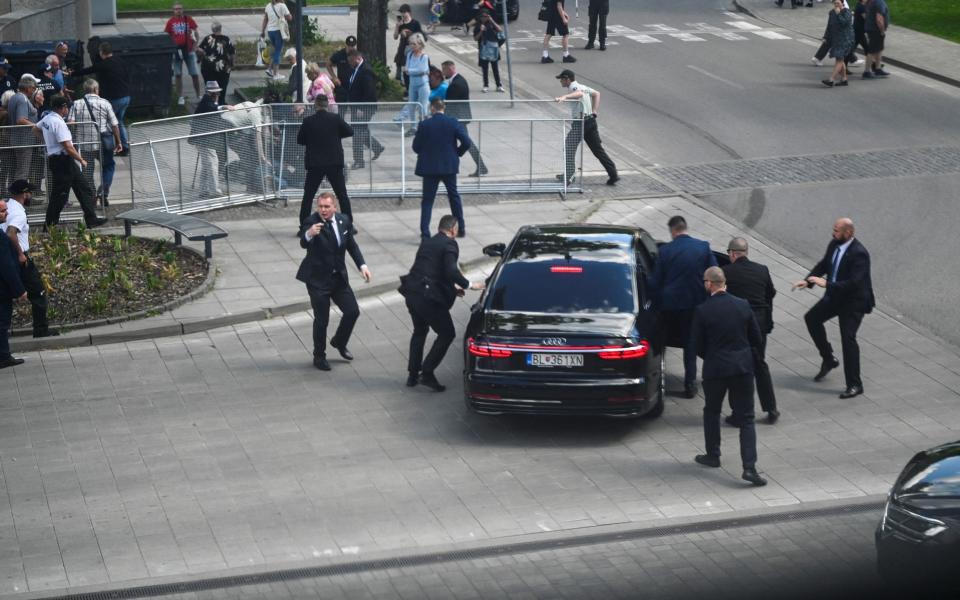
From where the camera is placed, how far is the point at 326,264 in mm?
12461

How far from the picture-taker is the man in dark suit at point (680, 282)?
11562 mm

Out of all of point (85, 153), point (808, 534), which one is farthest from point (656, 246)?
point (85, 153)

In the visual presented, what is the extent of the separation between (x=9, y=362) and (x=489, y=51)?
14.6m

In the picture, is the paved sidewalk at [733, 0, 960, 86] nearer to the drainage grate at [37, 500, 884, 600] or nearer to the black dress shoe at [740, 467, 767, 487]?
the black dress shoe at [740, 467, 767, 487]

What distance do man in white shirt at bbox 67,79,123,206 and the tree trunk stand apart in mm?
9496

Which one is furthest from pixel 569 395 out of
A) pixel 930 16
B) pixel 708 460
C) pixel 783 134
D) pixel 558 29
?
pixel 930 16

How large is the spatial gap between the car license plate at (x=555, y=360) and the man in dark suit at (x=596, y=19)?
759 inches

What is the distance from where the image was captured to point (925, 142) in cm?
2172

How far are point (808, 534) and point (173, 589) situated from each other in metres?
4.18

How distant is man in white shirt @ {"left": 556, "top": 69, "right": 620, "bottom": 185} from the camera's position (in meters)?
18.6

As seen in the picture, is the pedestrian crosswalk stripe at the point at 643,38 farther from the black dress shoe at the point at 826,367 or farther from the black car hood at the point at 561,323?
the black car hood at the point at 561,323

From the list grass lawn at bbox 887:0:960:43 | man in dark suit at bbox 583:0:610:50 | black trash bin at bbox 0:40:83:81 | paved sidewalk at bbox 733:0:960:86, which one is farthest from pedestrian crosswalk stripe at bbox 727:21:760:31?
black trash bin at bbox 0:40:83:81

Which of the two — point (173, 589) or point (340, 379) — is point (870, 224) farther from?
point (173, 589)

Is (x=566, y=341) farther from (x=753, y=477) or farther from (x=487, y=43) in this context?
(x=487, y=43)
